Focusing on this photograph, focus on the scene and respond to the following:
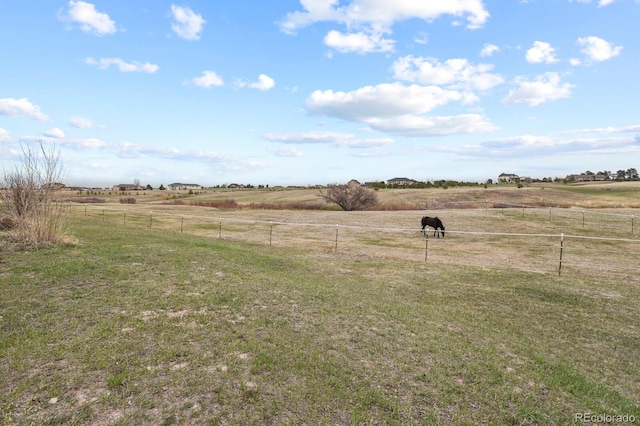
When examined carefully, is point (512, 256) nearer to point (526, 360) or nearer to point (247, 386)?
point (526, 360)

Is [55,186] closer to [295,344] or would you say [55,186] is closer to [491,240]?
[295,344]

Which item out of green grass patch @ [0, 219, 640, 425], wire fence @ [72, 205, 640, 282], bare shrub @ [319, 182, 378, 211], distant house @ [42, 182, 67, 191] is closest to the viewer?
green grass patch @ [0, 219, 640, 425]

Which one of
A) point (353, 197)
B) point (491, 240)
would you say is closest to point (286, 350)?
point (491, 240)

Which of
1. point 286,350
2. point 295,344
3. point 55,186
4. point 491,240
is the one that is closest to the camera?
point 286,350

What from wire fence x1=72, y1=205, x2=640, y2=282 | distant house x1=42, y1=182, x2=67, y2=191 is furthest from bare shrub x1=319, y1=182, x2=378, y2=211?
distant house x1=42, y1=182, x2=67, y2=191

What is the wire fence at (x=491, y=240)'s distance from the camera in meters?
19.0

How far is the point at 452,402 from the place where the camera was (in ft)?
16.6

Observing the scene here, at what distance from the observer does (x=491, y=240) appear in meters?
27.2

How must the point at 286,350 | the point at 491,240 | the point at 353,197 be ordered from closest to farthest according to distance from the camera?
the point at 286,350, the point at 491,240, the point at 353,197

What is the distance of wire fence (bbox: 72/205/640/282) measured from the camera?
1900 cm

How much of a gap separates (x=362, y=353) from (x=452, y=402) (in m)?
1.74

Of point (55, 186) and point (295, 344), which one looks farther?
point (55, 186)

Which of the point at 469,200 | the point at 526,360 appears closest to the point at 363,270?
the point at 526,360

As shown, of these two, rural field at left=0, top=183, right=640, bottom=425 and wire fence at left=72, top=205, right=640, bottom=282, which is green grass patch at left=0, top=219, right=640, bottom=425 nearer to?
rural field at left=0, top=183, right=640, bottom=425
